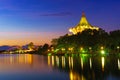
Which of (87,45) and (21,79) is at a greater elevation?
(87,45)

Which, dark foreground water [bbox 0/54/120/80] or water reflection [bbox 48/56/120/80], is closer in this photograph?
water reflection [bbox 48/56/120/80]

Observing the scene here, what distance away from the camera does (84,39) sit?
3814 inches

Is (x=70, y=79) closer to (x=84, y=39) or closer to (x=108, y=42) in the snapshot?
(x=108, y=42)

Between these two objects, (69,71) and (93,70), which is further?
(69,71)

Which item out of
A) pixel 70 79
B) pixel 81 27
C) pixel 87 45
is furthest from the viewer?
pixel 81 27

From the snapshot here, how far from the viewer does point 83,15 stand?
485 ft

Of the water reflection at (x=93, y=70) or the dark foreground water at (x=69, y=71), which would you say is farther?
the dark foreground water at (x=69, y=71)

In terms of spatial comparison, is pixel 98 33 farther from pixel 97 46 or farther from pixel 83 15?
pixel 83 15

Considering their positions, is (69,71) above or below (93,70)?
below

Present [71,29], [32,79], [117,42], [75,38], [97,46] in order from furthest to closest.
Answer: [71,29], [75,38], [97,46], [117,42], [32,79]

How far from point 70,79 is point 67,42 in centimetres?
8088

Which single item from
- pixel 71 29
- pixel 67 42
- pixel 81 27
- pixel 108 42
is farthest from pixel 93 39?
pixel 71 29

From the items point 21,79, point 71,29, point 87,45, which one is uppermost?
point 71,29

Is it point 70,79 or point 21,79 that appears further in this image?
point 21,79
